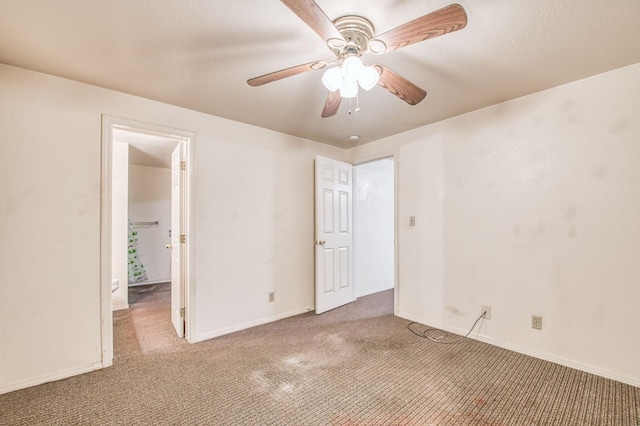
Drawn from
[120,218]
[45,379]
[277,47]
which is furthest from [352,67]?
[120,218]

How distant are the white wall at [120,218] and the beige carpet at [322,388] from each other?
129 cm

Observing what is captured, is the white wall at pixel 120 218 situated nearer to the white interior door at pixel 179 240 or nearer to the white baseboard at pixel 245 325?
the white interior door at pixel 179 240

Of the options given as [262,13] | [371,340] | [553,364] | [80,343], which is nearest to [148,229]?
[80,343]

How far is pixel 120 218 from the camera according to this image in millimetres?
3848

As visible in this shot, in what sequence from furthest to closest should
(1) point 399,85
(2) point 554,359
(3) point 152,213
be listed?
1. (3) point 152,213
2. (2) point 554,359
3. (1) point 399,85

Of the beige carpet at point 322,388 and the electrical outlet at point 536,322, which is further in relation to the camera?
the electrical outlet at point 536,322

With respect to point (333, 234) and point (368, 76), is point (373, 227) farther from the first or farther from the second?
point (368, 76)

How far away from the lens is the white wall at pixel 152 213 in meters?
5.30

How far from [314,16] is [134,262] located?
543 cm

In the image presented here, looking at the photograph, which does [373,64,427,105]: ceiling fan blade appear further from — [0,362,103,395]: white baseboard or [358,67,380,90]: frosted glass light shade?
[0,362,103,395]: white baseboard

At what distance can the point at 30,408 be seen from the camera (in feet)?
5.84

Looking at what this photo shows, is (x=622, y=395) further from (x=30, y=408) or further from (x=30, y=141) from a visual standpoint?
(x=30, y=141)

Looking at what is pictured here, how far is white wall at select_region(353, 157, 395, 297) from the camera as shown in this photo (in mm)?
4469

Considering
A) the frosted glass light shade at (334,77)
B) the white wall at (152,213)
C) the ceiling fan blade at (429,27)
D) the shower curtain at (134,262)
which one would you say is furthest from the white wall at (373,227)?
the shower curtain at (134,262)
